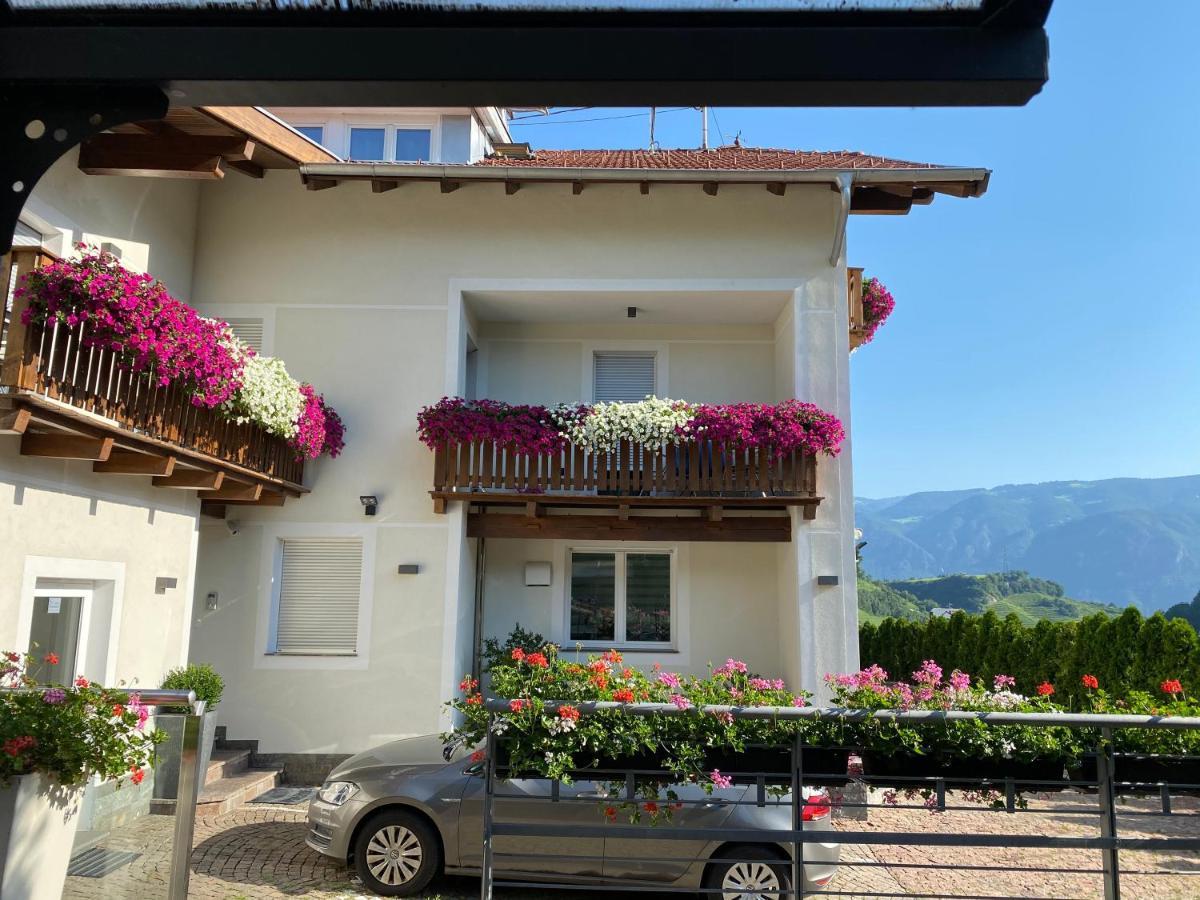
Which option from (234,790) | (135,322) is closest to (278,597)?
(234,790)

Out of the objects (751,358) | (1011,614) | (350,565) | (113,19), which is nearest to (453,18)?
(113,19)

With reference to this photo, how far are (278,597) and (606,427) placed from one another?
481 cm

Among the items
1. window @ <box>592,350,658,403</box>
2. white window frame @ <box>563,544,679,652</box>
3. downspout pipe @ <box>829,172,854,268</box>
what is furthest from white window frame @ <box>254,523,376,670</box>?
downspout pipe @ <box>829,172,854,268</box>

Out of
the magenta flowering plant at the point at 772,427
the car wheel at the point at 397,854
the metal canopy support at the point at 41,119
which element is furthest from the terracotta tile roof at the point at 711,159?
the metal canopy support at the point at 41,119

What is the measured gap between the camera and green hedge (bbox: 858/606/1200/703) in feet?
36.8

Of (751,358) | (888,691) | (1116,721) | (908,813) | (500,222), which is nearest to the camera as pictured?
(1116,721)

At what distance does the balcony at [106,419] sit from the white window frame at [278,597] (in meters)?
1.53

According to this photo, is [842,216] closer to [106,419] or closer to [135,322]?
[135,322]

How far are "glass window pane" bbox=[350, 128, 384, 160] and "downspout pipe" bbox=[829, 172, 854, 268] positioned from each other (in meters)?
7.29

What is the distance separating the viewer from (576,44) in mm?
1708

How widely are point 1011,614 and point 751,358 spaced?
578 centimetres

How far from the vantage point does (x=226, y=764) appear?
10.3 m

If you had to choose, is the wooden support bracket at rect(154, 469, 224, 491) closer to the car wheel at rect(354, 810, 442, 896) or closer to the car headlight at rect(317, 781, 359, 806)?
the car headlight at rect(317, 781, 359, 806)

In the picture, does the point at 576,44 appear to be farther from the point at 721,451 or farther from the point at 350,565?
the point at 350,565
